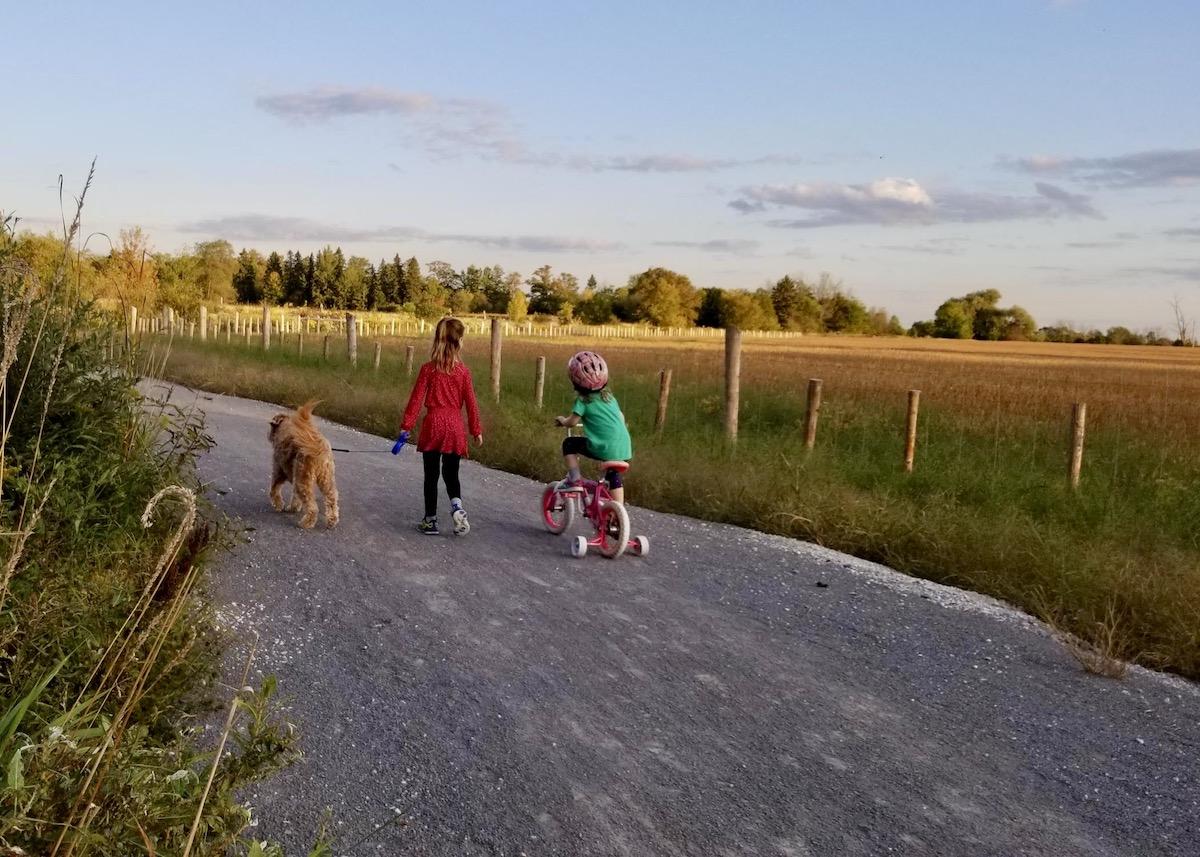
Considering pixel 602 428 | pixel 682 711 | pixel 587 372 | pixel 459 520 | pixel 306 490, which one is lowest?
pixel 682 711

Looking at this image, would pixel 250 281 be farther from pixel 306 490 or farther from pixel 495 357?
pixel 306 490

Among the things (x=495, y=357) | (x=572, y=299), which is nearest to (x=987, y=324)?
(x=572, y=299)

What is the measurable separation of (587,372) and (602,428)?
1.45ft

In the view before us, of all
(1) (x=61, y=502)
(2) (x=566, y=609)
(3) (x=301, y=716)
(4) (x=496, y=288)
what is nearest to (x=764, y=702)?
(2) (x=566, y=609)

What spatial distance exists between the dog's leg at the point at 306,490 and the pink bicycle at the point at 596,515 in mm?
1789

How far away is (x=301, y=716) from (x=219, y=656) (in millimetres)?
661

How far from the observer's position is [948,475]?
34.3 ft

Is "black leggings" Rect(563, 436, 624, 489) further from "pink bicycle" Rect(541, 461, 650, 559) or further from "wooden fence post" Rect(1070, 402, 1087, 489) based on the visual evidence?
"wooden fence post" Rect(1070, 402, 1087, 489)

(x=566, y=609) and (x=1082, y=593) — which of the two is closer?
(x=566, y=609)

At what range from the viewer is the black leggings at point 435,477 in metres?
7.83

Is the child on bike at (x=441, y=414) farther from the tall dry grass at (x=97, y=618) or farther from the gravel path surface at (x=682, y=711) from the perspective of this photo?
the tall dry grass at (x=97, y=618)

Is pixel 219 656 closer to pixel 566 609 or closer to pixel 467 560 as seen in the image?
pixel 566 609

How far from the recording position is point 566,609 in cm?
601

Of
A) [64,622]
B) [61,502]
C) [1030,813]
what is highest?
[61,502]
